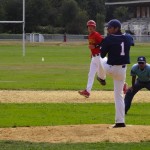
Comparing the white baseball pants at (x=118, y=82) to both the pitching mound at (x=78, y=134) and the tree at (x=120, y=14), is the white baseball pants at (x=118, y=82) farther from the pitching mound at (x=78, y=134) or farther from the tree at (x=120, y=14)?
the tree at (x=120, y=14)

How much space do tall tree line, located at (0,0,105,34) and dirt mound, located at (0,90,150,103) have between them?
198ft

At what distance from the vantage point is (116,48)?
40.5 feet

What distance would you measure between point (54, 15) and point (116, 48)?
3326 inches

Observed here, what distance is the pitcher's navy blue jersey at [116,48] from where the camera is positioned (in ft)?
40.5

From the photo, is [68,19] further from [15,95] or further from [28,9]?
[15,95]

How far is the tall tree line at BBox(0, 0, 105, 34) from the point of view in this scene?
279ft

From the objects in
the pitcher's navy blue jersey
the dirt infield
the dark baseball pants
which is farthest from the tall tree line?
the pitcher's navy blue jersey

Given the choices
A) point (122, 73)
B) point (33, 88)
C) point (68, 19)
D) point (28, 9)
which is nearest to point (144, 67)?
point (122, 73)

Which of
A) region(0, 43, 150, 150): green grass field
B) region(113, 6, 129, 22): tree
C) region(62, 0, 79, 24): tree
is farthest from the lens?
region(113, 6, 129, 22): tree

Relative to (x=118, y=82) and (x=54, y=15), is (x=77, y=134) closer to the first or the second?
(x=118, y=82)

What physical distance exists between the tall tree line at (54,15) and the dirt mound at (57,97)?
60.4m

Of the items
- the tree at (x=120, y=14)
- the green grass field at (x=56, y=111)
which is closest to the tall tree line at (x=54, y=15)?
the tree at (x=120, y=14)

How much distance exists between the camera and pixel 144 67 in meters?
16.1

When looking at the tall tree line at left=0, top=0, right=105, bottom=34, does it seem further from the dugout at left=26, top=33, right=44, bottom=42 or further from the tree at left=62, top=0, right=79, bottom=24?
the dugout at left=26, top=33, right=44, bottom=42
